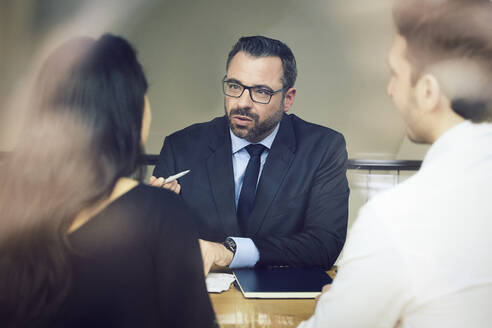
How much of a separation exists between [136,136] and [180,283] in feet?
0.66

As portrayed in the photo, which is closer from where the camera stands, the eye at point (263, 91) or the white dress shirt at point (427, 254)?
the white dress shirt at point (427, 254)

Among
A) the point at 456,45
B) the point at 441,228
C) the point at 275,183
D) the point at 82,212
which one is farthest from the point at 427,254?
the point at 275,183

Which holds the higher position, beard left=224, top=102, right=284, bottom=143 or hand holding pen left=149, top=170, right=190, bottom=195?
beard left=224, top=102, right=284, bottom=143

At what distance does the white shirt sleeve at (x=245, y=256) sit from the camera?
102 cm

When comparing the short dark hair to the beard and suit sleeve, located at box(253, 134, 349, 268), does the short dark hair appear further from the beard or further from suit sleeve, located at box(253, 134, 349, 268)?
suit sleeve, located at box(253, 134, 349, 268)

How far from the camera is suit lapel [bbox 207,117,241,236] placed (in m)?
1.31

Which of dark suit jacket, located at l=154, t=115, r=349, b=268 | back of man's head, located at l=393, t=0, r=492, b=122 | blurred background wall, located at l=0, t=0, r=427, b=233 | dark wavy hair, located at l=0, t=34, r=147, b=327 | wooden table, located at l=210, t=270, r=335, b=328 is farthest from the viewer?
blurred background wall, located at l=0, t=0, r=427, b=233

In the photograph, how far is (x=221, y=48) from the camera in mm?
1830

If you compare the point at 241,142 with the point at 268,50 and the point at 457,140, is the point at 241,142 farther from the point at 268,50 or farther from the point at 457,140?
the point at 457,140

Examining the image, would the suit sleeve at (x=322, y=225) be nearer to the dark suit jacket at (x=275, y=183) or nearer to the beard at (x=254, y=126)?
the dark suit jacket at (x=275, y=183)

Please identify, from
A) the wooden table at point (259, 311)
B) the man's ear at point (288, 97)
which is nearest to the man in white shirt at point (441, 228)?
the wooden table at point (259, 311)

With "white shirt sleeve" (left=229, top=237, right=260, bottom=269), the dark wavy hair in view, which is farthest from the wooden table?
the dark wavy hair

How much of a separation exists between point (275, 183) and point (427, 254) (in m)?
0.77

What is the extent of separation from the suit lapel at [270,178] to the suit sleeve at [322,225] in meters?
0.10
